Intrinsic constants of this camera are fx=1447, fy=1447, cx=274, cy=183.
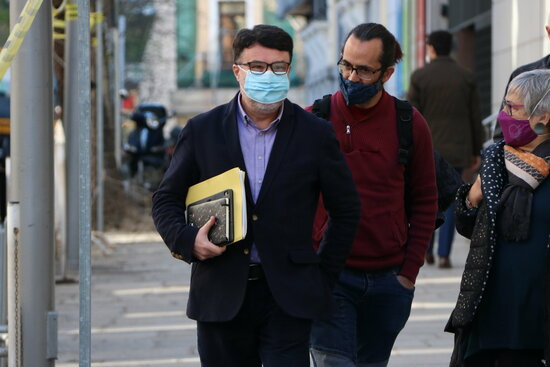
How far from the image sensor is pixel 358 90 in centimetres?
516

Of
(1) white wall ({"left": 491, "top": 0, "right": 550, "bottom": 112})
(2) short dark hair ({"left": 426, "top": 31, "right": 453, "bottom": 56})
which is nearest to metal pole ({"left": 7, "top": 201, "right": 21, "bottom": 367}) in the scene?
(2) short dark hair ({"left": 426, "top": 31, "right": 453, "bottom": 56})

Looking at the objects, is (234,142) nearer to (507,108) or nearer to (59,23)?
(507,108)

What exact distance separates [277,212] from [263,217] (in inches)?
1.9

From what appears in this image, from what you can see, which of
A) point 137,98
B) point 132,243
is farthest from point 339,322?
point 137,98

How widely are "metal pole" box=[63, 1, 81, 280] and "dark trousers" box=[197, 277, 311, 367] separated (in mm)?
7890

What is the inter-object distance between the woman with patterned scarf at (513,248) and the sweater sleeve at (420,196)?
24 cm

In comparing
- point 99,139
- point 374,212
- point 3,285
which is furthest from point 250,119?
point 99,139

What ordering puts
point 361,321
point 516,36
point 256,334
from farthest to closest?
1. point 516,36
2. point 361,321
3. point 256,334

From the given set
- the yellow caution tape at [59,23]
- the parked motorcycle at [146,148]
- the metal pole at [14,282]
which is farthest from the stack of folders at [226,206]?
the parked motorcycle at [146,148]

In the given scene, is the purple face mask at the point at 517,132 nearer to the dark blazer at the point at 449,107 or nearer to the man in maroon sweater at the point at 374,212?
the man in maroon sweater at the point at 374,212

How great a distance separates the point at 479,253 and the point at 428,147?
21.4 inches

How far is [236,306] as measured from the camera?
4.64 m

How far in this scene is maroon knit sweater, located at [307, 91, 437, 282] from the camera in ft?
17.0

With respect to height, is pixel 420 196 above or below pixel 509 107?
below
